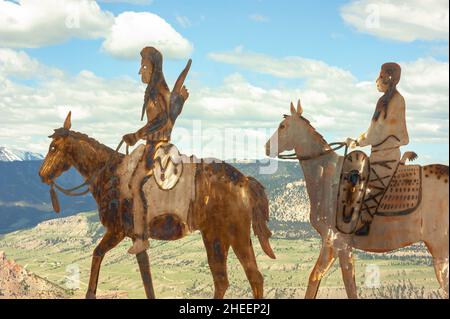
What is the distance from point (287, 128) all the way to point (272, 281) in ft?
171

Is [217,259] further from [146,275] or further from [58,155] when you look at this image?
[58,155]

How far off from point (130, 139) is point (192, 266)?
63603 millimetres

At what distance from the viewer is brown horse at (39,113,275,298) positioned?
12641 mm

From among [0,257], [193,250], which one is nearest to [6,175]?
[193,250]

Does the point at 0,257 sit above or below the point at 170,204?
below

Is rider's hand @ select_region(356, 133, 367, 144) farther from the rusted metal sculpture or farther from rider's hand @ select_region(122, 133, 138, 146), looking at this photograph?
rider's hand @ select_region(122, 133, 138, 146)

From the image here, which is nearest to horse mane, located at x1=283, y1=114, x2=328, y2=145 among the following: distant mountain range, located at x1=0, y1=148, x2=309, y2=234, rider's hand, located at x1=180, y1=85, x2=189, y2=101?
rider's hand, located at x1=180, y1=85, x2=189, y2=101

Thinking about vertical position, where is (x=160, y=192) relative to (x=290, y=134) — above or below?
below

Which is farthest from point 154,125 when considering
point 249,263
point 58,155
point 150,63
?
point 249,263

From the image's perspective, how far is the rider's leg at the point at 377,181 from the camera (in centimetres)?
1270

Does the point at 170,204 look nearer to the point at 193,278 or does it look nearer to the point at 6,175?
the point at 193,278

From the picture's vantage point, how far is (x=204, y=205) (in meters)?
12.9

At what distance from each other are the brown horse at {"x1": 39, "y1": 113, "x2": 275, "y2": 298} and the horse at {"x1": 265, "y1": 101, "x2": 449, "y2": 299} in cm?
95

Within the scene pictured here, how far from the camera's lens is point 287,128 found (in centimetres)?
1312
